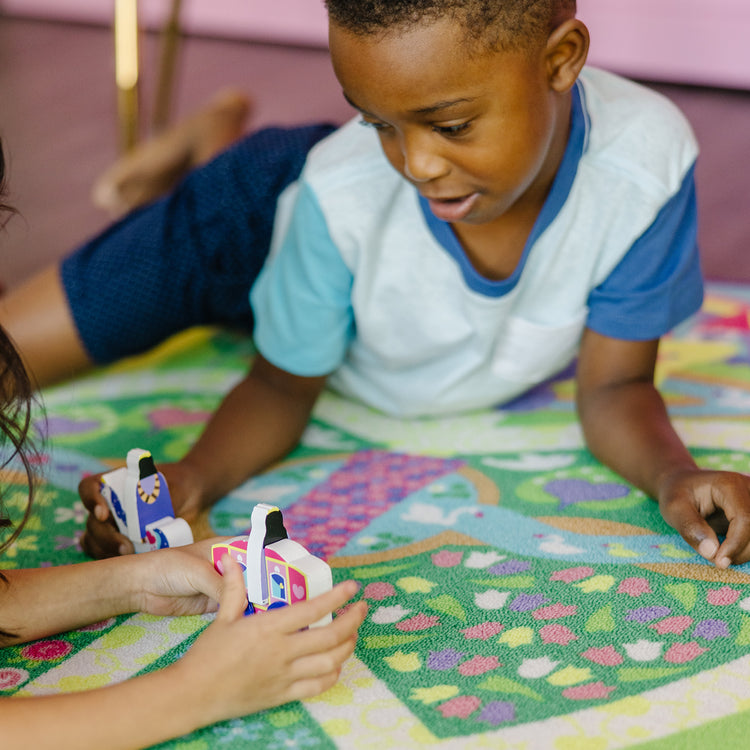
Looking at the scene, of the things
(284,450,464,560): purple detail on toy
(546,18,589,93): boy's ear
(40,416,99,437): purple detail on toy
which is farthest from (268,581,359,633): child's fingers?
(40,416,99,437): purple detail on toy

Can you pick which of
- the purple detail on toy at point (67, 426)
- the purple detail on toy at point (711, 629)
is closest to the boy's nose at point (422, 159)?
the purple detail on toy at point (711, 629)

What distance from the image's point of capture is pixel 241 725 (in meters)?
0.60

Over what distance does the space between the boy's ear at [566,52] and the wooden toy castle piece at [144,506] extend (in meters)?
0.42

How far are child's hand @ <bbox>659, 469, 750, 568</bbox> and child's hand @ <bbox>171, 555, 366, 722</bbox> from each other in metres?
0.28

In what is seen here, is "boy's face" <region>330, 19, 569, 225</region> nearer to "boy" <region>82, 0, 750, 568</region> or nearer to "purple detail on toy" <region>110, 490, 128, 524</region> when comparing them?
"boy" <region>82, 0, 750, 568</region>

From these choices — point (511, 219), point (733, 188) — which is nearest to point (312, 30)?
point (733, 188)

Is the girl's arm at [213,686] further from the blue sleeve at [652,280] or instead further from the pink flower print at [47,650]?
the blue sleeve at [652,280]

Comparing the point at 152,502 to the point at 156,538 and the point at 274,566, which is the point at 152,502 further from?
the point at 274,566

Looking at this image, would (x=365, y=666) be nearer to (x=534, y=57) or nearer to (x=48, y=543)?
(x=48, y=543)

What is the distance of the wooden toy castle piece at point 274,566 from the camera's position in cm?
59

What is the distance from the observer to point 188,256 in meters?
1.09

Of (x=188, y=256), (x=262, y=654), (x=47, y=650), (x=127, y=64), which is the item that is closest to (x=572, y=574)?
(x=262, y=654)

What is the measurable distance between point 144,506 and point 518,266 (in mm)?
387

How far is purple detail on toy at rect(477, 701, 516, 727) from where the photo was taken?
23.3 inches
